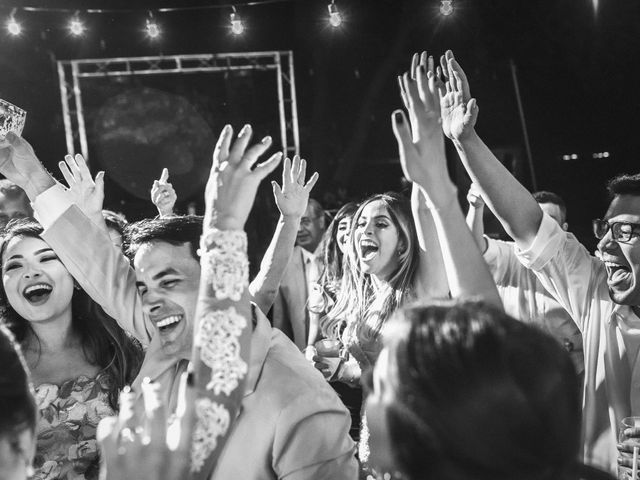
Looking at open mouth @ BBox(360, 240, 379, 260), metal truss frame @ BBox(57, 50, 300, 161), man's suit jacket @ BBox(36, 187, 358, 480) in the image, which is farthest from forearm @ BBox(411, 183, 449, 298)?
metal truss frame @ BBox(57, 50, 300, 161)

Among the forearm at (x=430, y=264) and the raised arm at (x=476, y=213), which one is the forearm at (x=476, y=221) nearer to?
the raised arm at (x=476, y=213)

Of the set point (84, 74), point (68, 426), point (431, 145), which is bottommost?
point (68, 426)

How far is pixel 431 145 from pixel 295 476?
0.76 meters

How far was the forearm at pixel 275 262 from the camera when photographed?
246cm

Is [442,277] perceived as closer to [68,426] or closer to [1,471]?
[68,426]

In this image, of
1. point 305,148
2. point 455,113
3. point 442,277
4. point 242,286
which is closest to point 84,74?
point 305,148

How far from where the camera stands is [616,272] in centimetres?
203

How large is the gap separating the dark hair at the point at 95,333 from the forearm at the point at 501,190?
1.28 m

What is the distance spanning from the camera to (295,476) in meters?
1.45

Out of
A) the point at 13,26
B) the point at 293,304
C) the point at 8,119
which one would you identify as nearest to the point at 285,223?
the point at 8,119

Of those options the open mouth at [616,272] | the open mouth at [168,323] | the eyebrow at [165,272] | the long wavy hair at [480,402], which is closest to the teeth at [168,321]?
the open mouth at [168,323]

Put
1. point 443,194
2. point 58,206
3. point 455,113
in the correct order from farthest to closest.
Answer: point 58,206 < point 455,113 < point 443,194

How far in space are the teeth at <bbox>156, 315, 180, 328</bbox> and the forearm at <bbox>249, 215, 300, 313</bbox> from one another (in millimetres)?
772

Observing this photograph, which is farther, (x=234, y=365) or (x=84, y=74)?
(x=84, y=74)
